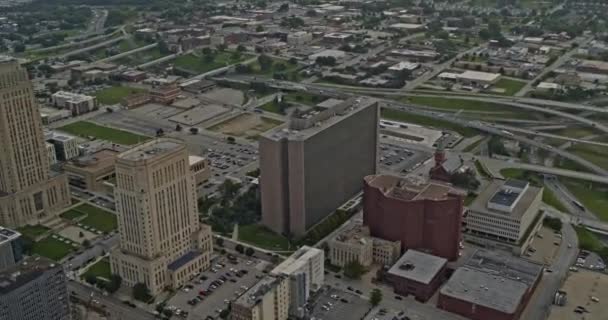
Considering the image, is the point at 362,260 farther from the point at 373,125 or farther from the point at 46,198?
the point at 46,198

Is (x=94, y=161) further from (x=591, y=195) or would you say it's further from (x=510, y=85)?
(x=510, y=85)

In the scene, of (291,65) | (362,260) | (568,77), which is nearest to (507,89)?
(568,77)

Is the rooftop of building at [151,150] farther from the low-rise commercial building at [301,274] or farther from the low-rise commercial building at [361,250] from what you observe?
the low-rise commercial building at [361,250]

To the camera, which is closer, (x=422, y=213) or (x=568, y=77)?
(x=422, y=213)

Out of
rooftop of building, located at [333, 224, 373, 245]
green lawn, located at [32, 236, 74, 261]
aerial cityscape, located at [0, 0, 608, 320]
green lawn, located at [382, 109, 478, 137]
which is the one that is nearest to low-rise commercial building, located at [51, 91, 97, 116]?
aerial cityscape, located at [0, 0, 608, 320]

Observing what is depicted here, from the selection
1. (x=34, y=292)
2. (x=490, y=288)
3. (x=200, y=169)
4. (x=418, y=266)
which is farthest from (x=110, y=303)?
(x=490, y=288)

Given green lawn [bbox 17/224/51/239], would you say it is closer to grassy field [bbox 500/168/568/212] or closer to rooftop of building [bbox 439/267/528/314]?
rooftop of building [bbox 439/267/528/314]

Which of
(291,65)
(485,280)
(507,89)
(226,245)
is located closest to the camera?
(485,280)
